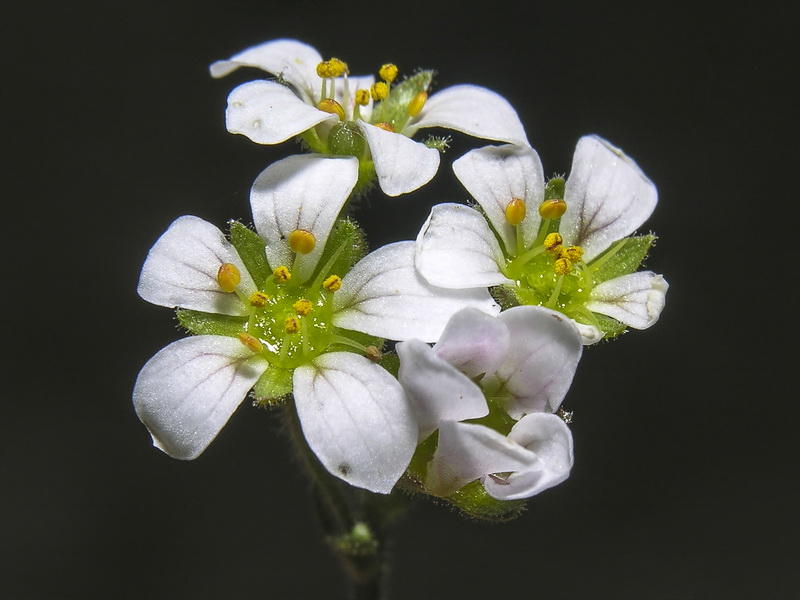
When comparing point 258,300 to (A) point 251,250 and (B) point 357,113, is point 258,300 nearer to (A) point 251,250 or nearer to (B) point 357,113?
(A) point 251,250

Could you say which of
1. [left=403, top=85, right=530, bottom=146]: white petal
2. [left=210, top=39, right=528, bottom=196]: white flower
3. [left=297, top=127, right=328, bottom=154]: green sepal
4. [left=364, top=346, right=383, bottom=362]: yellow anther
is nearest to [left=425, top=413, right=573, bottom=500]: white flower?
[left=364, top=346, right=383, bottom=362]: yellow anther

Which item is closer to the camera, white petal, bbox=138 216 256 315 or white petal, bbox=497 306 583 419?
white petal, bbox=497 306 583 419

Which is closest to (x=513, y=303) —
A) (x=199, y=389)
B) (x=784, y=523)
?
(x=199, y=389)

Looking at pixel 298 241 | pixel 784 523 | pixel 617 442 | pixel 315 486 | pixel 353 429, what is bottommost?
pixel 784 523

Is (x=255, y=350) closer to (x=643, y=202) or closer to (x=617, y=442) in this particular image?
(x=643, y=202)

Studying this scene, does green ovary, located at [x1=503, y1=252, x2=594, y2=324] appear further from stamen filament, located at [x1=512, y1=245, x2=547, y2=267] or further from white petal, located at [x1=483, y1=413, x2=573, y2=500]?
white petal, located at [x1=483, y1=413, x2=573, y2=500]

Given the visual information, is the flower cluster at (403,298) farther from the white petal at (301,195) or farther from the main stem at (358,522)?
the main stem at (358,522)

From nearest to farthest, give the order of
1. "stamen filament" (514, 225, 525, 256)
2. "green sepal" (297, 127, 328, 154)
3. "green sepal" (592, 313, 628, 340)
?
"green sepal" (592, 313, 628, 340), "stamen filament" (514, 225, 525, 256), "green sepal" (297, 127, 328, 154)
